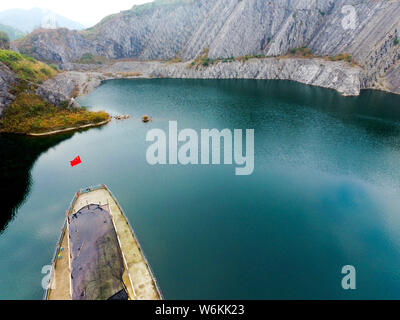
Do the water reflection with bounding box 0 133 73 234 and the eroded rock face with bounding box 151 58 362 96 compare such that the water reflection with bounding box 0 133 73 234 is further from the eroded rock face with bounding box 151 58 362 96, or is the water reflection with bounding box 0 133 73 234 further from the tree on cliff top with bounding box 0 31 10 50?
the eroded rock face with bounding box 151 58 362 96

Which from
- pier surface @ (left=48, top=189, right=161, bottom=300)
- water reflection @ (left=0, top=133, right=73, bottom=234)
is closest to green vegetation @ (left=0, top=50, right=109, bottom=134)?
water reflection @ (left=0, top=133, right=73, bottom=234)

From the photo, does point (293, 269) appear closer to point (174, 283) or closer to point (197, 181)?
point (174, 283)

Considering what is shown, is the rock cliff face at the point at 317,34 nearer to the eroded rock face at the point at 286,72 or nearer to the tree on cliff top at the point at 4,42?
the eroded rock face at the point at 286,72

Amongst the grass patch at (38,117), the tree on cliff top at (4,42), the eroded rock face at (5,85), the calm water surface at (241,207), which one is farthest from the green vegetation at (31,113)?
the tree on cliff top at (4,42)

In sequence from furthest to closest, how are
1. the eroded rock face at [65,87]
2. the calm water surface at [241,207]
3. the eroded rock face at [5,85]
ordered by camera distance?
the eroded rock face at [65,87]
the eroded rock face at [5,85]
the calm water surface at [241,207]

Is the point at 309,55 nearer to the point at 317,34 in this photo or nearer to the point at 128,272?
the point at 317,34

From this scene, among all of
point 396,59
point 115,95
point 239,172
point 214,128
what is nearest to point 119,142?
point 214,128
